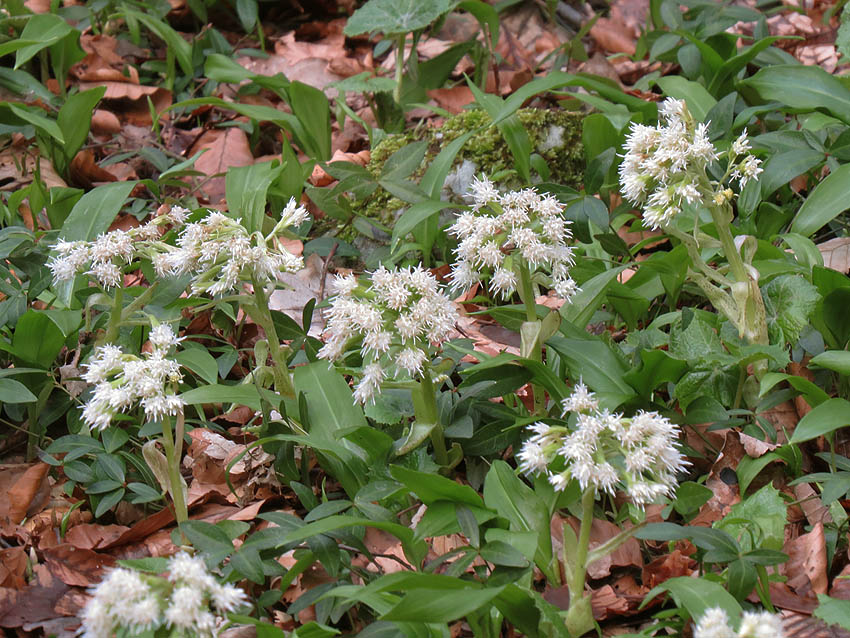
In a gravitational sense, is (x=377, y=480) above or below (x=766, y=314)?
below

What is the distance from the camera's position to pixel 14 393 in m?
2.42

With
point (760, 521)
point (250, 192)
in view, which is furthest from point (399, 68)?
point (760, 521)

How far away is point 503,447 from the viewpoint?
7.47ft

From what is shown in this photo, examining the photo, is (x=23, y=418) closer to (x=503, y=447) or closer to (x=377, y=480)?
(x=377, y=480)

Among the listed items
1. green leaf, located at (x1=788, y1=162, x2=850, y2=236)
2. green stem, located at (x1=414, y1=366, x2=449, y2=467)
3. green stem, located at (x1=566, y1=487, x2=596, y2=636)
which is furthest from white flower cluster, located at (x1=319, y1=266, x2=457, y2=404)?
green leaf, located at (x1=788, y1=162, x2=850, y2=236)

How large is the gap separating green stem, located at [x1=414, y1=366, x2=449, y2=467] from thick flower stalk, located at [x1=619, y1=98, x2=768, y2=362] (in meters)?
0.72

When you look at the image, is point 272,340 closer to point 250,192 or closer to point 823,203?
point 250,192

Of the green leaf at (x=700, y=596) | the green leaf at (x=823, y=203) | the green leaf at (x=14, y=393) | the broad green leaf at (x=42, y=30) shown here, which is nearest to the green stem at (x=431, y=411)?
the green leaf at (x=700, y=596)

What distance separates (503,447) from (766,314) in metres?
0.83

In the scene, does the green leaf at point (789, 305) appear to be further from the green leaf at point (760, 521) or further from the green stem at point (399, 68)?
the green stem at point (399, 68)

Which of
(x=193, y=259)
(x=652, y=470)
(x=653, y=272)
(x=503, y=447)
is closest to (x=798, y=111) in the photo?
(x=653, y=272)

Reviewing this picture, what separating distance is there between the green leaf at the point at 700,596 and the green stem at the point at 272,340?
1.17m

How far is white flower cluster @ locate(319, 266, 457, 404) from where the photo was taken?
1942 mm

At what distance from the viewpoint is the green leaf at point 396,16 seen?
3.83 metres
